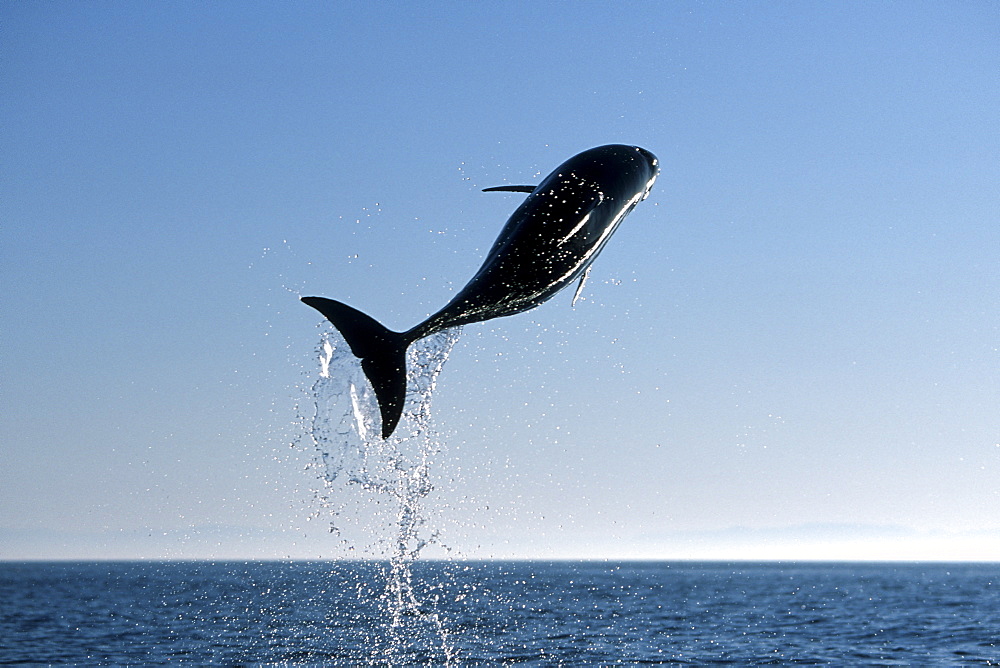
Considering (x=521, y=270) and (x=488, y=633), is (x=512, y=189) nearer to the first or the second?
(x=521, y=270)

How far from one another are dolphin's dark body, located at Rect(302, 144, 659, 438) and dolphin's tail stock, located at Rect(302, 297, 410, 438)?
0.4 inches

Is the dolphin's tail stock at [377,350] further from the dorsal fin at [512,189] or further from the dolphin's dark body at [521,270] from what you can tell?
the dorsal fin at [512,189]

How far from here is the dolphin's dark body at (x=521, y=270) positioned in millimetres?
12195

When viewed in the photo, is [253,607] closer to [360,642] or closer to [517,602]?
[517,602]

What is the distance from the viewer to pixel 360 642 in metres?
44.7

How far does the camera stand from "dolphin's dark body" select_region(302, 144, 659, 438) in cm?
1220

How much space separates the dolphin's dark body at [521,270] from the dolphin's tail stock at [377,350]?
11 millimetres

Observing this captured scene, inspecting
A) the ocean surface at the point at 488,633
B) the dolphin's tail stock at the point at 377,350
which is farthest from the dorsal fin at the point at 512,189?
the ocean surface at the point at 488,633

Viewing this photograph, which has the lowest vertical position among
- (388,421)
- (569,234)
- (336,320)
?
(388,421)

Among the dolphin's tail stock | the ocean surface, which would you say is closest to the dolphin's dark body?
the dolphin's tail stock

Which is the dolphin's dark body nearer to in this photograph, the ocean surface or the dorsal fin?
the dorsal fin

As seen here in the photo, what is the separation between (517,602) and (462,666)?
46415 millimetres

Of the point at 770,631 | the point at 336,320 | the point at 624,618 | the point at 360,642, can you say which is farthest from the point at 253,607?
the point at 336,320

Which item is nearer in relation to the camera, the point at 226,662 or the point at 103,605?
the point at 226,662
